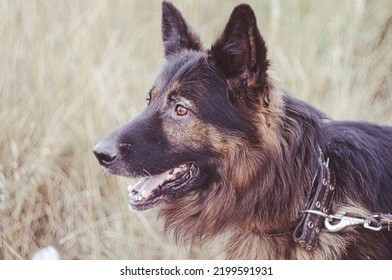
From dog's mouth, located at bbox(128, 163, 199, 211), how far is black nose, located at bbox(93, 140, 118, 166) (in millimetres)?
256

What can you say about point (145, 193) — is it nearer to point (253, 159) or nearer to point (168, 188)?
point (168, 188)

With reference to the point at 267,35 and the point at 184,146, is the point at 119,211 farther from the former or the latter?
the point at 267,35

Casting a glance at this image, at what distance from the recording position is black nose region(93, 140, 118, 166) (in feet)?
8.68

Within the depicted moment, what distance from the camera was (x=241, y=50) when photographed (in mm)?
2578

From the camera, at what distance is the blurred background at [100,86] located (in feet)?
12.0

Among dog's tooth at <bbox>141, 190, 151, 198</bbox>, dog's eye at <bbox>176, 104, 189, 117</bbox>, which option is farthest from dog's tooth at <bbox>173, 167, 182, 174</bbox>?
dog's eye at <bbox>176, 104, 189, 117</bbox>

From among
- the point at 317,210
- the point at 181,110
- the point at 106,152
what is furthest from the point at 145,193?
the point at 317,210

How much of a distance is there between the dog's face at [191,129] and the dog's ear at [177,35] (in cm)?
31

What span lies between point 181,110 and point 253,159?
0.44 metres

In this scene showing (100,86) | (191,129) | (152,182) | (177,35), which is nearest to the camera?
(191,129)

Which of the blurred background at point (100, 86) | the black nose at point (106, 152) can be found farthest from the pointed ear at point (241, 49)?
the blurred background at point (100, 86)
